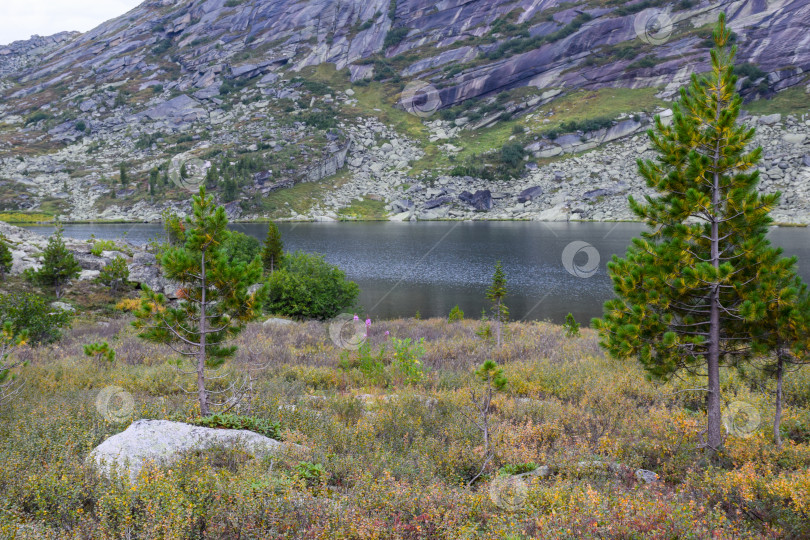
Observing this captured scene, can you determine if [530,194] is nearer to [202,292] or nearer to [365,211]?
[365,211]

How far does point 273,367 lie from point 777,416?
10.00 meters

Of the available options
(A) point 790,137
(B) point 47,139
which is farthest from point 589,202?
(B) point 47,139

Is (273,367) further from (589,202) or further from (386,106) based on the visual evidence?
(386,106)

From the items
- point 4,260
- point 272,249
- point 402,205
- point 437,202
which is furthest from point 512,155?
point 4,260

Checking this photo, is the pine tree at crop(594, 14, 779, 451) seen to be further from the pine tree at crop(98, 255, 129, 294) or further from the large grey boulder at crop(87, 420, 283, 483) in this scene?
the pine tree at crop(98, 255, 129, 294)

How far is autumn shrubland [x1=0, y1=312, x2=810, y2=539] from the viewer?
3.68m

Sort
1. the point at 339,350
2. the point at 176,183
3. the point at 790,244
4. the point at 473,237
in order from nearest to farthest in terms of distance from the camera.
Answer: the point at 339,350 < the point at 790,244 < the point at 473,237 < the point at 176,183

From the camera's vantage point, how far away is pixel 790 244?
52.9 m
